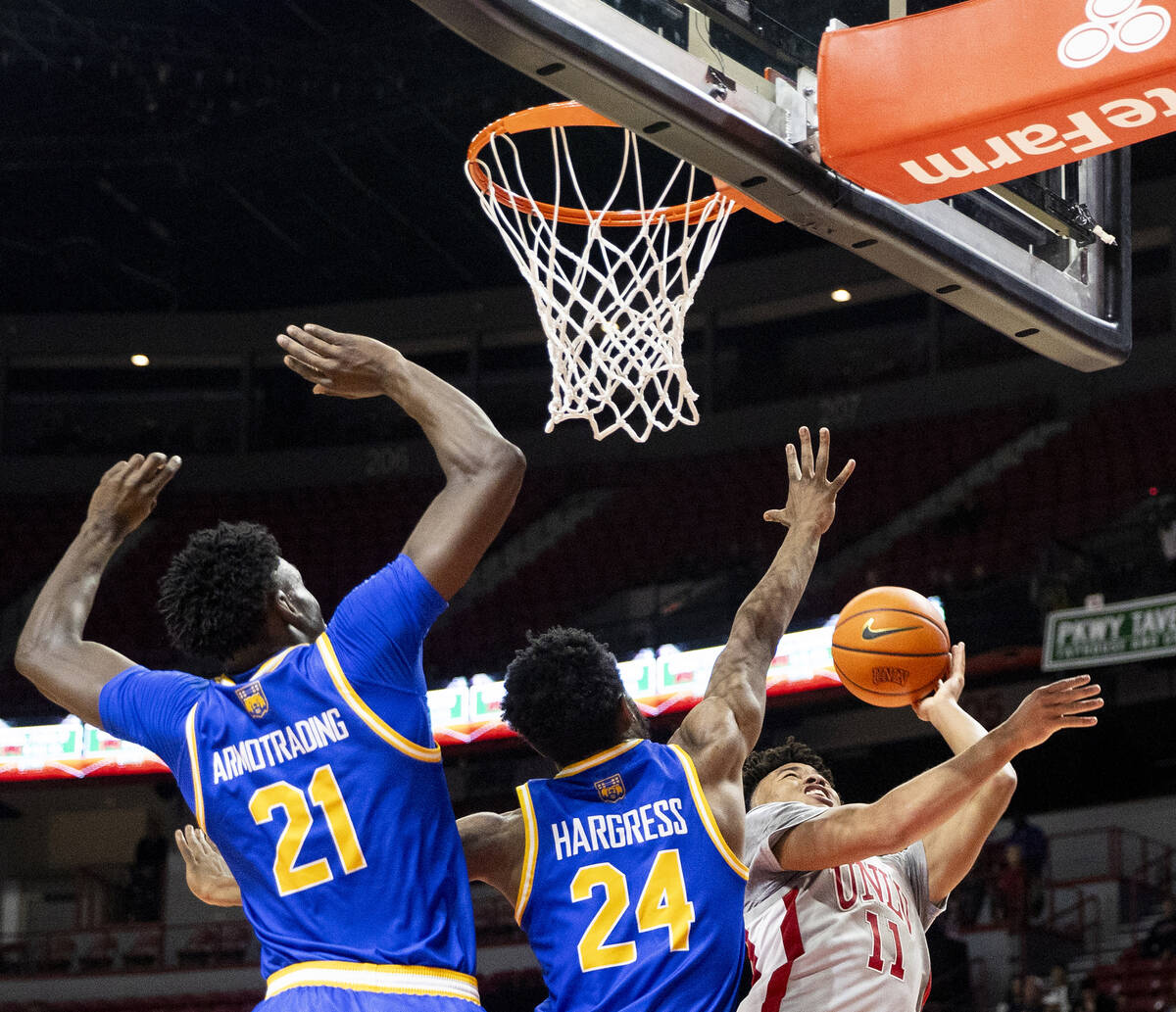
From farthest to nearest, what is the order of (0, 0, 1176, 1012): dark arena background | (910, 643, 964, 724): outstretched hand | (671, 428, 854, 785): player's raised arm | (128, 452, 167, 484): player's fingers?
1. (0, 0, 1176, 1012): dark arena background
2. (910, 643, 964, 724): outstretched hand
3. (671, 428, 854, 785): player's raised arm
4. (128, 452, 167, 484): player's fingers

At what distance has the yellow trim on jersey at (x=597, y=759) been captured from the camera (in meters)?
2.94

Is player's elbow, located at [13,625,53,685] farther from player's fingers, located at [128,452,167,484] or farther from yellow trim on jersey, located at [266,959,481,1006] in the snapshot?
yellow trim on jersey, located at [266,959,481,1006]

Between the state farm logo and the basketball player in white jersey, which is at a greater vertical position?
the state farm logo

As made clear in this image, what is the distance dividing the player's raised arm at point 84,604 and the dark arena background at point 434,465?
925 centimetres

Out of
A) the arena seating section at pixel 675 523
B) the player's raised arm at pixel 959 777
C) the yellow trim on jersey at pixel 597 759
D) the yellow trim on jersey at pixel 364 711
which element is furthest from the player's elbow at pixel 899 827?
the arena seating section at pixel 675 523

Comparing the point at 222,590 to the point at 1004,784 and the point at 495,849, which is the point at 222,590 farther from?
the point at 1004,784

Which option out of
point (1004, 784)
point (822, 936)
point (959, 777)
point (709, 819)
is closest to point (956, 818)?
point (1004, 784)

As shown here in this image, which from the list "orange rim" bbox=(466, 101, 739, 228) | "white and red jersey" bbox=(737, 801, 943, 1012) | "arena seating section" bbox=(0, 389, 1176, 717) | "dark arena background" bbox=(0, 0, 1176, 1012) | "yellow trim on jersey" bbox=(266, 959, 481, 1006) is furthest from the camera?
"arena seating section" bbox=(0, 389, 1176, 717)

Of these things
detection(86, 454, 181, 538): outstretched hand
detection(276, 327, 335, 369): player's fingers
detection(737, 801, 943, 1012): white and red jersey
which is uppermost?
detection(276, 327, 335, 369): player's fingers

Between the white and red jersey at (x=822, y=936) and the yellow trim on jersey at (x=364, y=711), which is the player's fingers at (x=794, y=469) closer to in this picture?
the white and red jersey at (x=822, y=936)

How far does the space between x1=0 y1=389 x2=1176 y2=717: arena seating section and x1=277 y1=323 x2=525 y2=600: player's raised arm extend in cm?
1087

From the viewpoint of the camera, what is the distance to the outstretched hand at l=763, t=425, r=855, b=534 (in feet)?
11.6

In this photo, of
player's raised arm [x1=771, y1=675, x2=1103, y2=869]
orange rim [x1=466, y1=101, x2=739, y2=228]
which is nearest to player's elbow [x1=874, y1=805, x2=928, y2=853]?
player's raised arm [x1=771, y1=675, x2=1103, y2=869]

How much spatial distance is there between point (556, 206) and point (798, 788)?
9.07 ft
